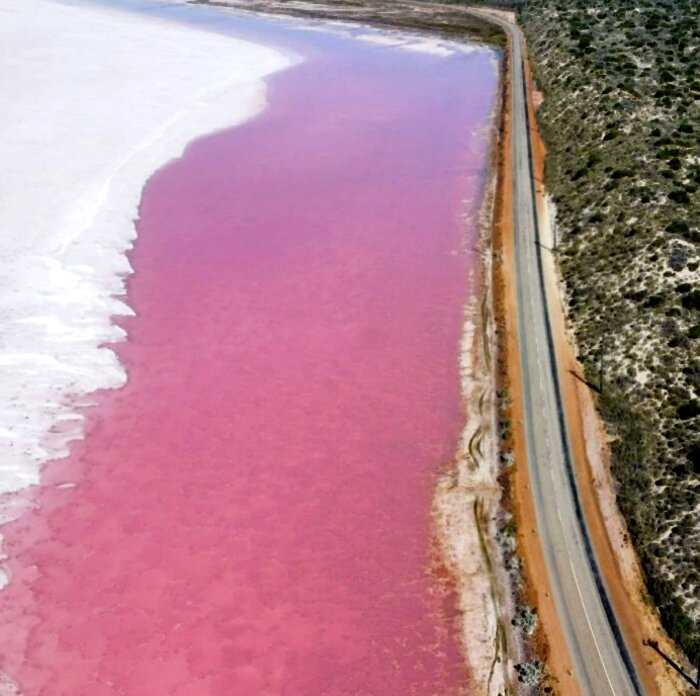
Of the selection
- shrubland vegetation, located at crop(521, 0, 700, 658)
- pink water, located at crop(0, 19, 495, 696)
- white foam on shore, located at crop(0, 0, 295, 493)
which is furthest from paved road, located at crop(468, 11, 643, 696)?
white foam on shore, located at crop(0, 0, 295, 493)

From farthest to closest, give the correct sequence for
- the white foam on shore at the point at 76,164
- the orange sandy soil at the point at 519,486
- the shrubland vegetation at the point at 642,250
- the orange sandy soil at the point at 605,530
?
1. the white foam on shore at the point at 76,164
2. the shrubland vegetation at the point at 642,250
3. the orange sandy soil at the point at 519,486
4. the orange sandy soil at the point at 605,530

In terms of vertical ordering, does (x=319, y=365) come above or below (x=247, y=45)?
below

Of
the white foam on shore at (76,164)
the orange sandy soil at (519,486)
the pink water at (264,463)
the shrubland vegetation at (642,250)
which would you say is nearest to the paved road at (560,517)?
the orange sandy soil at (519,486)

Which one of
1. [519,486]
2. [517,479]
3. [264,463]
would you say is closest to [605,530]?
[519,486]

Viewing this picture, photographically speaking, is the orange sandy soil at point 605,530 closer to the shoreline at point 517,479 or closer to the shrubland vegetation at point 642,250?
the shoreline at point 517,479

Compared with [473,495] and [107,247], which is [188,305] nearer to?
[107,247]

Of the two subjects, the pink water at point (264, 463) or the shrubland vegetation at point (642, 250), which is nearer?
the pink water at point (264, 463)

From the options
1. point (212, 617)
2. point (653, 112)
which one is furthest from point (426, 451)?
point (653, 112)
